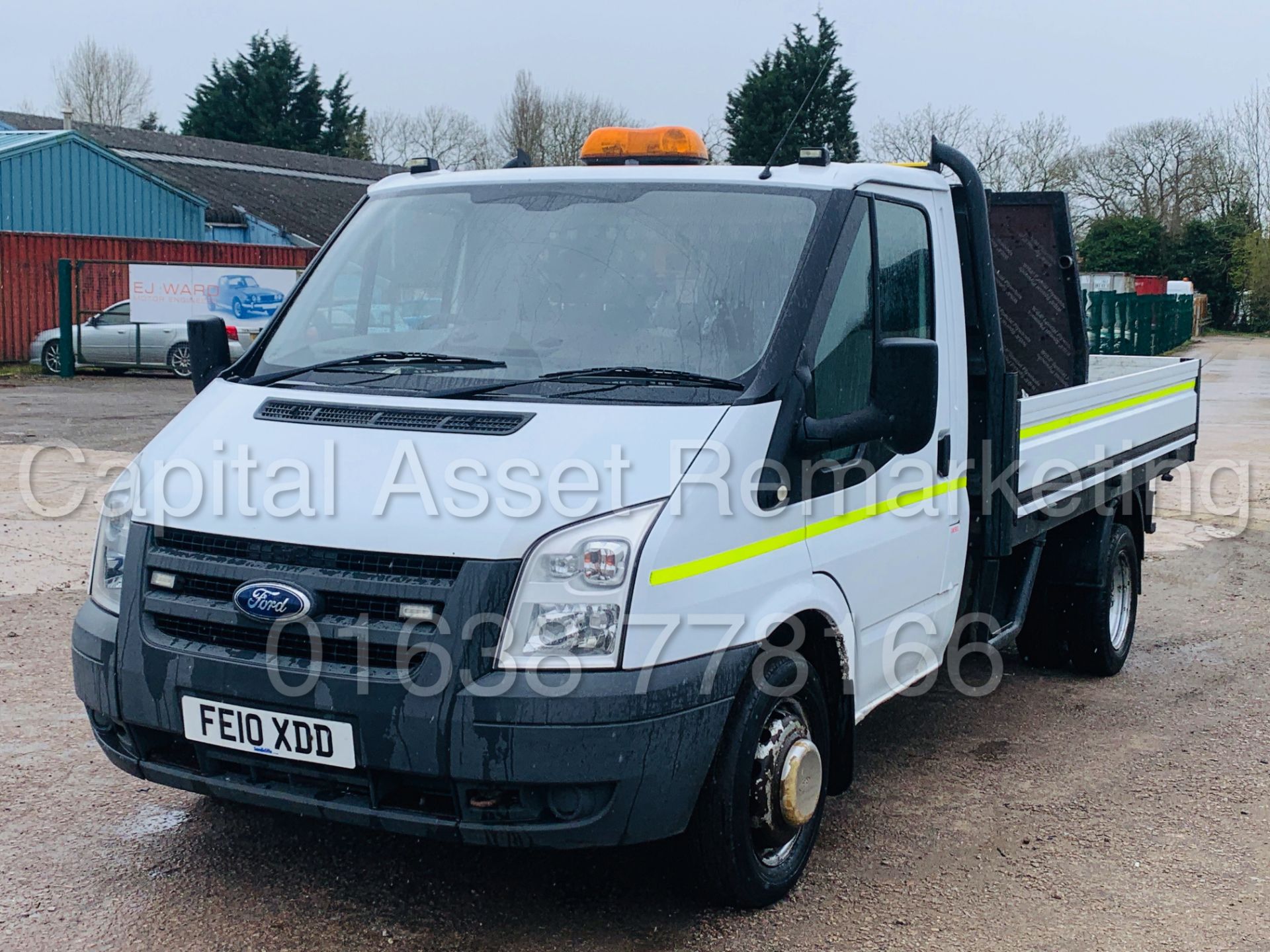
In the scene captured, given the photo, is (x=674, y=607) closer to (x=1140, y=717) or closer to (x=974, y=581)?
(x=974, y=581)

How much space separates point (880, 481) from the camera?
14.5 feet

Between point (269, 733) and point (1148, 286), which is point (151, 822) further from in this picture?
point (1148, 286)

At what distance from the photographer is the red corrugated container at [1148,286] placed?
156 feet

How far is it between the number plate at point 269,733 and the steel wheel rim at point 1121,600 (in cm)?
441

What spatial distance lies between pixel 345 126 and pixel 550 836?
2384 inches

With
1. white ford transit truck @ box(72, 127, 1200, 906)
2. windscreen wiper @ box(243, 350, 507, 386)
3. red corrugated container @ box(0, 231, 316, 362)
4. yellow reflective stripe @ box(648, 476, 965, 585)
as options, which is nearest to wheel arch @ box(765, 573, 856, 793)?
white ford transit truck @ box(72, 127, 1200, 906)

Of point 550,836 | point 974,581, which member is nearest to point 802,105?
point 974,581

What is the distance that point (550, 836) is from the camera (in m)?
3.51

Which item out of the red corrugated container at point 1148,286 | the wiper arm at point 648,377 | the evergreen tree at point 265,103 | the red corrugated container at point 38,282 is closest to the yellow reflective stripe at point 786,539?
the wiper arm at point 648,377

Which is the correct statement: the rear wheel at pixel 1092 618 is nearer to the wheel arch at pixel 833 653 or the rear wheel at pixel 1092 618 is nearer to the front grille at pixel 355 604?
the wheel arch at pixel 833 653

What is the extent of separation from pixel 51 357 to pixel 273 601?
2312cm

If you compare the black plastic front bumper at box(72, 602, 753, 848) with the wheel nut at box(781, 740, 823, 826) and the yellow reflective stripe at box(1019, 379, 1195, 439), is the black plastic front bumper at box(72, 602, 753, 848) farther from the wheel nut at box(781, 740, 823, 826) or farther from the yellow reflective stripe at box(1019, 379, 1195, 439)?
the yellow reflective stripe at box(1019, 379, 1195, 439)

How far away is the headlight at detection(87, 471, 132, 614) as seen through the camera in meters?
3.95

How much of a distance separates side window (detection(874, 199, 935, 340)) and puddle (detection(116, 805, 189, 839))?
2810 millimetres
